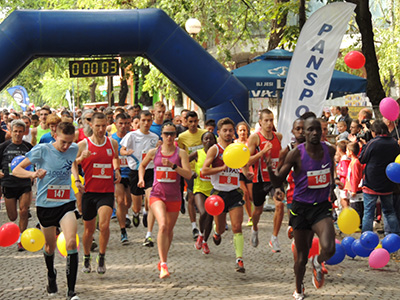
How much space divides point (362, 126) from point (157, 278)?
5768mm

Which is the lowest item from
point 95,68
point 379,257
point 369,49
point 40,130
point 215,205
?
point 379,257

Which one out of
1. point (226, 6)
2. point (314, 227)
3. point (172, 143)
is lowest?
point (314, 227)

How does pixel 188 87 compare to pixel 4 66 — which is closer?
pixel 4 66

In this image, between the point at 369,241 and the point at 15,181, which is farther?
the point at 15,181

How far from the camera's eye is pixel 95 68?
55.1 ft

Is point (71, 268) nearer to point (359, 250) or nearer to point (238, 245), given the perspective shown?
point (238, 245)

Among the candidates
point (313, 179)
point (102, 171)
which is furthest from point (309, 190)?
point (102, 171)

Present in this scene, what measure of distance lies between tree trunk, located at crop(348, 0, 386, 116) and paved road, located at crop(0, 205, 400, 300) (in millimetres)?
4788

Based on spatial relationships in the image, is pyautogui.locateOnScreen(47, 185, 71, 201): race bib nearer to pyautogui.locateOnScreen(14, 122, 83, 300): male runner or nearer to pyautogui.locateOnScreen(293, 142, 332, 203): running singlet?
pyautogui.locateOnScreen(14, 122, 83, 300): male runner

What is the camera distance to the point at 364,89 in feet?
54.0

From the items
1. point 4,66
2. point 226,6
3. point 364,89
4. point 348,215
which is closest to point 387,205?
point 348,215

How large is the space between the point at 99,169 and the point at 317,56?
15.4 feet

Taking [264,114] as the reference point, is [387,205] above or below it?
below

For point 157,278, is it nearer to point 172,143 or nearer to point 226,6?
point 172,143
